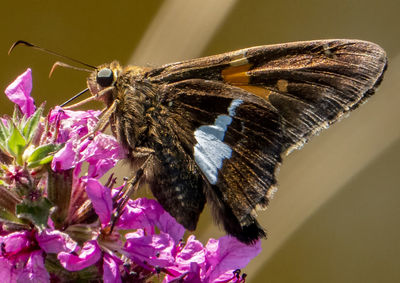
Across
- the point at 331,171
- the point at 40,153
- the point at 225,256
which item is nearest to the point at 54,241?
the point at 40,153

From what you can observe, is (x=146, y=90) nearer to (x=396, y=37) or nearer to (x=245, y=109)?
(x=245, y=109)

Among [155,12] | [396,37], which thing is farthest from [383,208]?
[155,12]

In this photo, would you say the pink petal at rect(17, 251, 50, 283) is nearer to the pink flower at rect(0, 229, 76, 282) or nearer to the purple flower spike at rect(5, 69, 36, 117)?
the pink flower at rect(0, 229, 76, 282)

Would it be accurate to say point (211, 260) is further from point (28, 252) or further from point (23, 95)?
point (23, 95)

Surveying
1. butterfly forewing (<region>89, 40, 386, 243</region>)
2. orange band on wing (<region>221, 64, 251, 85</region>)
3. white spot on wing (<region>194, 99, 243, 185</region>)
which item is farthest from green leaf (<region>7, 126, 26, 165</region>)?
orange band on wing (<region>221, 64, 251, 85</region>)

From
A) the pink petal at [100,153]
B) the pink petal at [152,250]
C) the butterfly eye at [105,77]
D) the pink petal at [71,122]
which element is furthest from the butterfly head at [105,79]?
the pink petal at [152,250]
